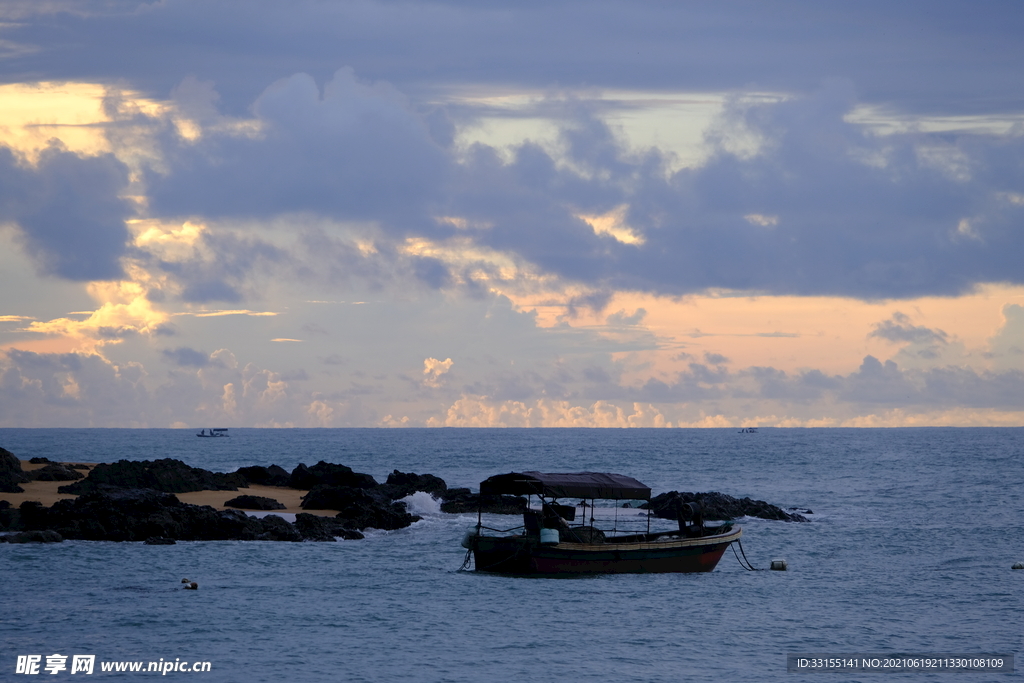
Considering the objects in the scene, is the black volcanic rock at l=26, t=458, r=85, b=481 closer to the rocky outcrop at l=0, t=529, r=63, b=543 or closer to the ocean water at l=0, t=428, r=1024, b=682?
the rocky outcrop at l=0, t=529, r=63, b=543

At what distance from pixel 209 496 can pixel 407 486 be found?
1423cm

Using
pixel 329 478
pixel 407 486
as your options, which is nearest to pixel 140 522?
pixel 329 478

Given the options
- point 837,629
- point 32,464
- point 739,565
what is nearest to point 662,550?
point 739,565

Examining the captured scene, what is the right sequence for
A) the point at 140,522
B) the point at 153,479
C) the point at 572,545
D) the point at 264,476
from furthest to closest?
the point at 264,476 < the point at 153,479 < the point at 140,522 < the point at 572,545

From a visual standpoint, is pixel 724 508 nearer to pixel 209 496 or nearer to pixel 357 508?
pixel 357 508

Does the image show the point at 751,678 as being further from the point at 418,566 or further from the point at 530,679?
the point at 418,566

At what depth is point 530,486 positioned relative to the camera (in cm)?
3462

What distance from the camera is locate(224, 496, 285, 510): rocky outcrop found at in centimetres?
4822

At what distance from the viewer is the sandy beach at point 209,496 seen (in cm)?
4781

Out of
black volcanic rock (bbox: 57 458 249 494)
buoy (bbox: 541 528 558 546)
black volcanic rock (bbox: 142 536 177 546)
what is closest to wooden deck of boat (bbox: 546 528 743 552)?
buoy (bbox: 541 528 558 546)

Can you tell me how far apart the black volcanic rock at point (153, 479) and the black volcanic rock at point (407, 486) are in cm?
860

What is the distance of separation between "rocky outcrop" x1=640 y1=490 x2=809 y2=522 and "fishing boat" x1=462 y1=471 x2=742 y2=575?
17.3 metres

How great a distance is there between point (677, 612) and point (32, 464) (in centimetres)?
5825

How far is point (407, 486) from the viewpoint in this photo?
63.5 meters
